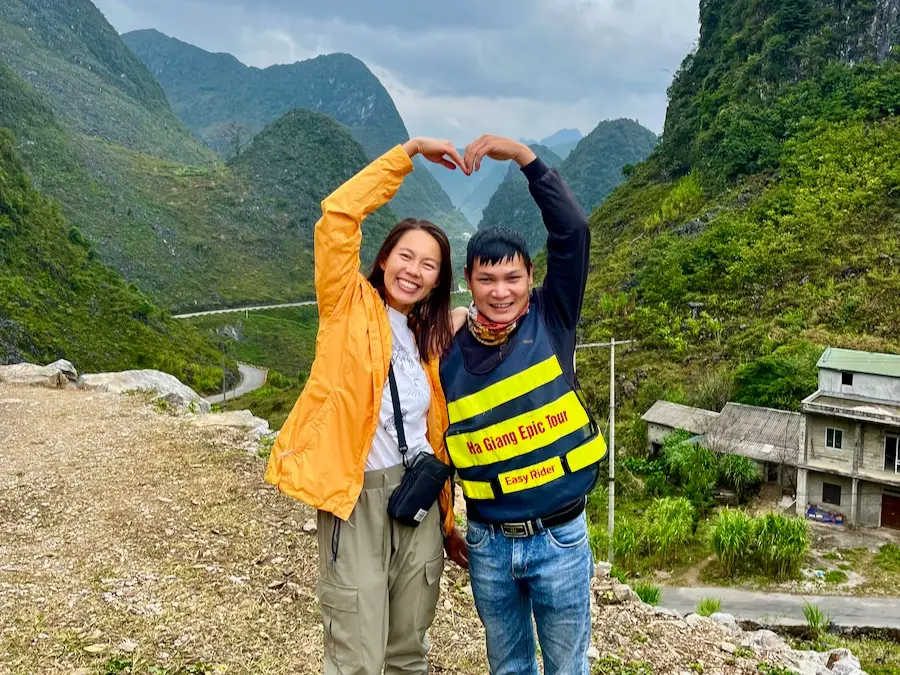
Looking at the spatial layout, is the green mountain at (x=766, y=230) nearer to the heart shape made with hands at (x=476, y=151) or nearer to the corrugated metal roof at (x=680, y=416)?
the corrugated metal roof at (x=680, y=416)

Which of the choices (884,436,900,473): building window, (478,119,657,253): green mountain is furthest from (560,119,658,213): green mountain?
(884,436,900,473): building window

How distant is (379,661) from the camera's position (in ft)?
7.16

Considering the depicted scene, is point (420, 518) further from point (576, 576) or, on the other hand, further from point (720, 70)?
point (720, 70)

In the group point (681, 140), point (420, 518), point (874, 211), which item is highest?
point (681, 140)

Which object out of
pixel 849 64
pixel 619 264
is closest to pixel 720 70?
pixel 849 64

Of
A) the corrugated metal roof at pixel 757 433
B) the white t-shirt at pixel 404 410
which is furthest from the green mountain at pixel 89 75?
the white t-shirt at pixel 404 410

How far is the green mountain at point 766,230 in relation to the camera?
73.7 feet

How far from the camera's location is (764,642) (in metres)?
4.44

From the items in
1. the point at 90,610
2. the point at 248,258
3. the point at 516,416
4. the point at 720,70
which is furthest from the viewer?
the point at 248,258

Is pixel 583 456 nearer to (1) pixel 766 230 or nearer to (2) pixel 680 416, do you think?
(2) pixel 680 416

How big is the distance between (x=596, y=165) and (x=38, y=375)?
117 metres

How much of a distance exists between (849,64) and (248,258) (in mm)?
51009

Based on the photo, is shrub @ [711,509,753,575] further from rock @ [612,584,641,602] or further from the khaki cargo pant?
the khaki cargo pant

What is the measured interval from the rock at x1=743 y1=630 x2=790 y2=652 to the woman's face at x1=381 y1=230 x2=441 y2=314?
3.39m
